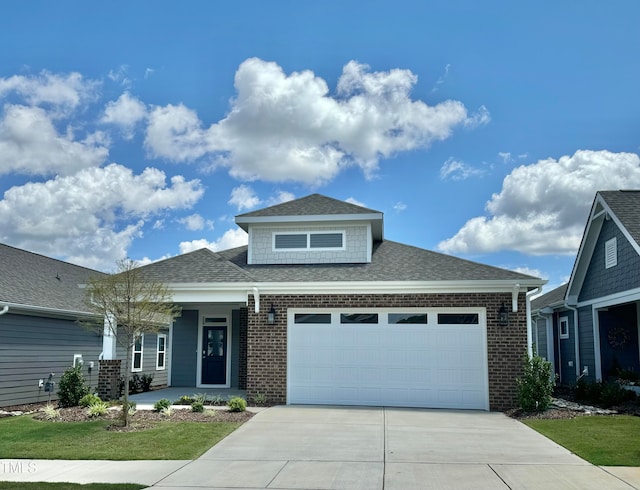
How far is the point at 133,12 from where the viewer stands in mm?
14430

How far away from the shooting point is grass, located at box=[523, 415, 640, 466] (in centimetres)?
899

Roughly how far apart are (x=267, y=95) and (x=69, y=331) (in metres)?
9.42

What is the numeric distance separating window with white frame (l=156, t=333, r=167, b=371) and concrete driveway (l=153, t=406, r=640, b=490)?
11.2 metres

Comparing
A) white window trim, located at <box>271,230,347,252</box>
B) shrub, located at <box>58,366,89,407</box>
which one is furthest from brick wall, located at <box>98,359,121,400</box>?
white window trim, located at <box>271,230,347,252</box>

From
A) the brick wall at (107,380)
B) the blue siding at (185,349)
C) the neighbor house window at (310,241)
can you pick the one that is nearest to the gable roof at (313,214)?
the neighbor house window at (310,241)

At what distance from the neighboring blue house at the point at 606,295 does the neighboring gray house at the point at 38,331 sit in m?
14.1

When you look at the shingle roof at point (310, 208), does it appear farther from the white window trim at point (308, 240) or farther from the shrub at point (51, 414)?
the shrub at point (51, 414)

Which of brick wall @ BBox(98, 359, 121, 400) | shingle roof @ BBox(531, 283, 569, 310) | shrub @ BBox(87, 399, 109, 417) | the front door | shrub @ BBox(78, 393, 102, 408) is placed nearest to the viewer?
shrub @ BBox(87, 399, 109, 417)

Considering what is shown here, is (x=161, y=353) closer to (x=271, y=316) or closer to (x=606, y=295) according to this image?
(x=271, y=316)

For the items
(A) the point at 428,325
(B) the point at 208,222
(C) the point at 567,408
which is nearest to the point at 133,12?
(B) the point at 208,222

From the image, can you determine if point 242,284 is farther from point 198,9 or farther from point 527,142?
point 527,142

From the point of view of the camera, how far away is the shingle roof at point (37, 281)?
16016 mm

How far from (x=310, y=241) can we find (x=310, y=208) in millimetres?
1047

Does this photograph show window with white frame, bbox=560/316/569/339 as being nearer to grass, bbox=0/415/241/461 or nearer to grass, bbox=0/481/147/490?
grass, bbox=0/415/241/461
